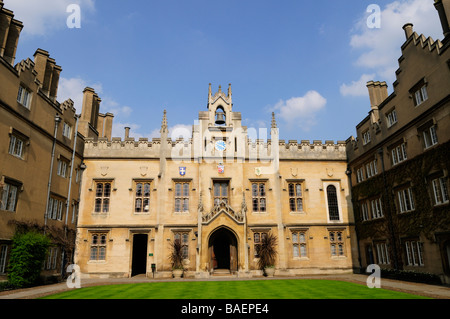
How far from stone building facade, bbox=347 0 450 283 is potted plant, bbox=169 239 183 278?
15332mm

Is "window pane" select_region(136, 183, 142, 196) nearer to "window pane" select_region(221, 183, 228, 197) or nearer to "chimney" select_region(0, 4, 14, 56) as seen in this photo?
"window pane" select_region(221, 183, 228, 197)

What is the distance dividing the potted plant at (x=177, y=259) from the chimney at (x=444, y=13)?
905 inches

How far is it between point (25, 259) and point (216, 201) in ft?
47.1

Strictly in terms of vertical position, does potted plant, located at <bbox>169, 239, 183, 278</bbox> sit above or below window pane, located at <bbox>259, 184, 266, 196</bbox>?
below

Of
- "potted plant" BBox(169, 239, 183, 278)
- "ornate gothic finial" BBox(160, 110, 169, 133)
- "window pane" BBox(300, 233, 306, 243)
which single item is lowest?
"potted plant" BBox(169, 239, 183, 278)

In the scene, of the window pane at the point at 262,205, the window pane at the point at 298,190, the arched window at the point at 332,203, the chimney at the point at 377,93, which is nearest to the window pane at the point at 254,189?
the window pane at the point at 262,205

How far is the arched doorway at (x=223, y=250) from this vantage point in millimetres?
25438

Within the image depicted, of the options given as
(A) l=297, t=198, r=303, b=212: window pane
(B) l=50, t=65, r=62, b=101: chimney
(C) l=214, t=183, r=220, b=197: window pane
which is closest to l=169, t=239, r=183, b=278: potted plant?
(C) l=214, t=183, r=220, b=197: window pane

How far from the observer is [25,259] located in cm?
1748

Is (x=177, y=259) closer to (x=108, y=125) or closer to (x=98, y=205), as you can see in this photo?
(x=98, y=205)

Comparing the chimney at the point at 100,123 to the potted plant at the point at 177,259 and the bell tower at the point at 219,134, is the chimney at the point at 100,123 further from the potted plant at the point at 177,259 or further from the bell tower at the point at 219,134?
the potted plant at the point at 177,259

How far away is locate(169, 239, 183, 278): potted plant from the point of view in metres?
24.2

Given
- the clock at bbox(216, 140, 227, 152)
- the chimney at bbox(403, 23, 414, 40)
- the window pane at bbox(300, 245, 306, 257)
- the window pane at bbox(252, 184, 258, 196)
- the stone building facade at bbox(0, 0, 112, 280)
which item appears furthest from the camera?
the clock at bbox(216, 140, 227, 152)

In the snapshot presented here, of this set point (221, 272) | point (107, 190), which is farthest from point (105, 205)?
point (221, 272)
